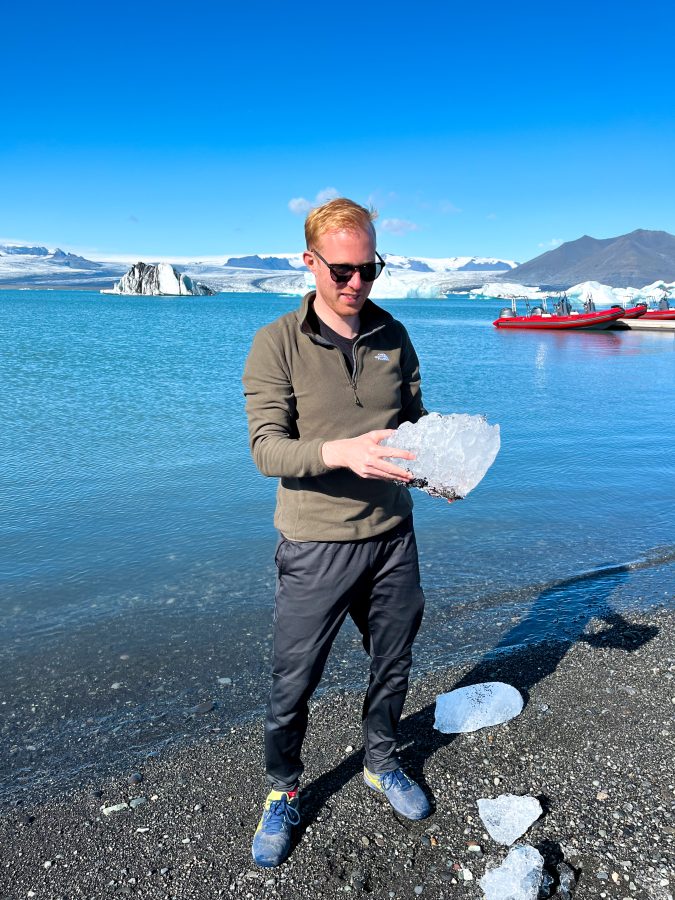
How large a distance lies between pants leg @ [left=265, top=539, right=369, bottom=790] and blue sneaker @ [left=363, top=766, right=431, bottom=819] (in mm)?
509

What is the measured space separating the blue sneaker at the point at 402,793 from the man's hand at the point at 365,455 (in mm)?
1493

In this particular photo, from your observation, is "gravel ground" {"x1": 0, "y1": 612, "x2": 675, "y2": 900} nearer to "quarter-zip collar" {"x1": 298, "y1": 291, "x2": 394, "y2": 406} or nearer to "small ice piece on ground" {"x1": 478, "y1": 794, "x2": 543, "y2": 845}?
"small ice piece on ground" {"x1": 478, "y1": 794, "x2": 543, "y2": 845}

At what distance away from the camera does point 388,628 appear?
268 cm

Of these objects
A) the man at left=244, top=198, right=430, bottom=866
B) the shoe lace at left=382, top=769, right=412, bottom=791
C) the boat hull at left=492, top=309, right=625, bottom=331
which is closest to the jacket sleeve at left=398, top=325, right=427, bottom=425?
the man at left=244, top=198, right=430, bottom=866

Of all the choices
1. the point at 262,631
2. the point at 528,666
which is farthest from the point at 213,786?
the point at 528,666

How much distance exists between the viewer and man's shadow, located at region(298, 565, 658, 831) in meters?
→ 3.01

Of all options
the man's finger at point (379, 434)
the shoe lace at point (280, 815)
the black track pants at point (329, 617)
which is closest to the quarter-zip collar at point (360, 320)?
the man's finger at point (379, 434)

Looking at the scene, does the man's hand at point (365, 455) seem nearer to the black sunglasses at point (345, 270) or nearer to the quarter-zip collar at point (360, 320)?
the quarter-zip collar at point (360, 320)

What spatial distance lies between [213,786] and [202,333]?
41204 millimetres

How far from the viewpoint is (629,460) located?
9.75 metres

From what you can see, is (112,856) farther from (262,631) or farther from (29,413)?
(29,413)

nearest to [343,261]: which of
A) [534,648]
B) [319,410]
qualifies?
[319,410]

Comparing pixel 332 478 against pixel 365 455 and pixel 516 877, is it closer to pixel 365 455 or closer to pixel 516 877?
pixel 365 455

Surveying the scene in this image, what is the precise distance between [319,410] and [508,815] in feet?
6.11
